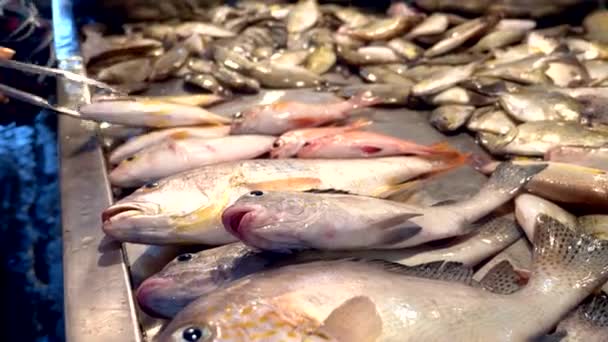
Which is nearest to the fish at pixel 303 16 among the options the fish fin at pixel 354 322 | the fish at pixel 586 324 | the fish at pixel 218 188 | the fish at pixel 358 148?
the fish at pixel 358 148

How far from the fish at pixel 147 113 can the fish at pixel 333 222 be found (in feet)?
4.13

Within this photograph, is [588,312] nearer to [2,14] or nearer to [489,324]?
[489,324]

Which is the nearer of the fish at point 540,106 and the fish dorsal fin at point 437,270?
the fish dorsal fin at point 437,270

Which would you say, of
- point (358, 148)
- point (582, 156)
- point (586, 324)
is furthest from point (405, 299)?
point (582, 156)

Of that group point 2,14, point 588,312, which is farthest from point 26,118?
point 588,312

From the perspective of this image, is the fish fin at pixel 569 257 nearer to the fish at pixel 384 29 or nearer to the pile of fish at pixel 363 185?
the pile of fish at pixel 363 185

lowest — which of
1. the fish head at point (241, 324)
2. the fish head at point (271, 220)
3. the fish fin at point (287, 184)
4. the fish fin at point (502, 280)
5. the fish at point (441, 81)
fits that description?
the fish fin at point (502, 280)

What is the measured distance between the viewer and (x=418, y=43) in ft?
15.3

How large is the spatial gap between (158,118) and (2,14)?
54.1 inches

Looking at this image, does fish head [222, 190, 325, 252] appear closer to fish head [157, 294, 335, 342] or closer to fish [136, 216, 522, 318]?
fish [136, 216, 522, 318]

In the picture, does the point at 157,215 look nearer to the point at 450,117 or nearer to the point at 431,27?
the point at 450,117

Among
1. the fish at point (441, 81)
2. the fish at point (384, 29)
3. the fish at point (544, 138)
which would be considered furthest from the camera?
the fish at point (384, 29)

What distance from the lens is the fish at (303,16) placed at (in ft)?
16.1

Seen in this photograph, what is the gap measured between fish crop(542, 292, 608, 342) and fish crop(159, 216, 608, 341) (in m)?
0.03
